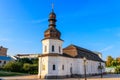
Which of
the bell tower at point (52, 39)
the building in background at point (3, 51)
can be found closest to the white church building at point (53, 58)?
the bell tower at point (52, 39)

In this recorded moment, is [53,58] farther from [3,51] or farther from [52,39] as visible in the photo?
[3,51]

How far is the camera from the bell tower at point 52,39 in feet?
130

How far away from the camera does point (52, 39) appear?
39844mm

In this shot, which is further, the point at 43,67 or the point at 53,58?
the point at 43,67

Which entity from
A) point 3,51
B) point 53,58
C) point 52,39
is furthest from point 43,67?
point 3,51

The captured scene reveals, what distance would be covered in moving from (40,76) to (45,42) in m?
6.92

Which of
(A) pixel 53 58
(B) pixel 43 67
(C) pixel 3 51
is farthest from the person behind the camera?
(C) pixel 3 51

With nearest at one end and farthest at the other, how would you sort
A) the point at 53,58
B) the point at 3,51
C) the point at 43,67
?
1. the point at 53,58
2. the point at 43,67
3. the point at 3,51

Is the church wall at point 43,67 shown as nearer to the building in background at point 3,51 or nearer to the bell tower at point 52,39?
the bell tower at point 52,39

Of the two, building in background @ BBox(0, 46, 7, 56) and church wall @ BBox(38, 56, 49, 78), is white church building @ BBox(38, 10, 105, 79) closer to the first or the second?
church wall @ BBox(38, 56, 49, 78)

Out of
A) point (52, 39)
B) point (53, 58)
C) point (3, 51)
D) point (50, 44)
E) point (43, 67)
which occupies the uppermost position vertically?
point (3, 51)

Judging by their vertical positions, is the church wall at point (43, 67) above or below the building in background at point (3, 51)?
below

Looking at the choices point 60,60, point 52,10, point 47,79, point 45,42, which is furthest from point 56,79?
point 52,10

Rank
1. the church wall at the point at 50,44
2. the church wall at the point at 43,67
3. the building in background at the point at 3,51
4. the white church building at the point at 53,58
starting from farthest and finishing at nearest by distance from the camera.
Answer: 1. the building in background at the point at 3,51
2. the church wall at the point at 50,44
3. the church wall at the point at 43,67
4. the white church building at the point at 53,58
